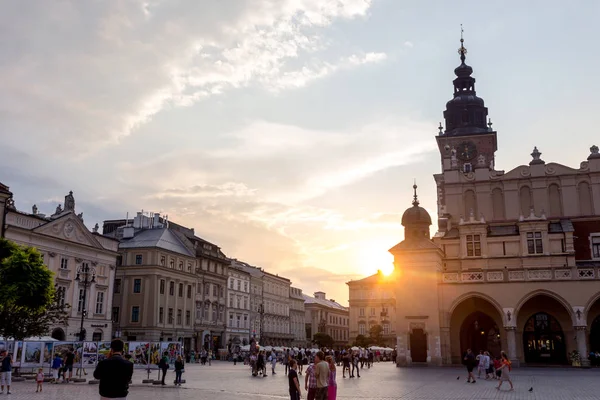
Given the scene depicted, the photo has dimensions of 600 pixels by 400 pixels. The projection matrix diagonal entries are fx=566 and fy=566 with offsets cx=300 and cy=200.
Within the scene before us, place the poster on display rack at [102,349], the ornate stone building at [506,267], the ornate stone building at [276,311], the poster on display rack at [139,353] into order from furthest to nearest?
the ornate stone building at [276,311], the ornate stone building at [506,267], the poster on display rack at [102,349], the poster on display rack at [139,353]

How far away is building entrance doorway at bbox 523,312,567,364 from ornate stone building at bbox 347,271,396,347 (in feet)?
194

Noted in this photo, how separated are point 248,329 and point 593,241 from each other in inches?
2190

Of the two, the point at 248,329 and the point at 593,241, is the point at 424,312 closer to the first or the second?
the point at 593,241

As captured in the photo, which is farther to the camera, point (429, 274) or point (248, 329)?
point (248, 329)

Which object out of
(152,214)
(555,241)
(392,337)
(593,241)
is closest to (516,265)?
(555,241)

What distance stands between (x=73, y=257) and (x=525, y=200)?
43746mm

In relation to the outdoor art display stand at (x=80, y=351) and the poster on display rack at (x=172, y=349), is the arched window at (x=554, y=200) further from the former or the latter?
the outdoor art display stand at (x=80, y=351)

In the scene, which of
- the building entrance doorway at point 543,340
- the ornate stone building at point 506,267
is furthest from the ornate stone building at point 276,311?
the building entrance doorway at point 543,340

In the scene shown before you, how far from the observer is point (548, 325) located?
45.8 m

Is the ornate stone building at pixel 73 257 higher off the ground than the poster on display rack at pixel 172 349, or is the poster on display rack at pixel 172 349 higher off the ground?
the ornate stone building at pixel 73 257

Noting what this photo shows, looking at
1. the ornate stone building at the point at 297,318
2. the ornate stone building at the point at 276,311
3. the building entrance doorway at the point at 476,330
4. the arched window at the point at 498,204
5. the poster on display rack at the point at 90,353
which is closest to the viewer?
the poster on display rack at the point at 90,353

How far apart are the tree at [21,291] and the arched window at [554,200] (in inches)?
1671

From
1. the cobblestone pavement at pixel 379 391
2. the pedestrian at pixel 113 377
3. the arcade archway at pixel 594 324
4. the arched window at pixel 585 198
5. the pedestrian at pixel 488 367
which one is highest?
the arched window at pixel 585 198

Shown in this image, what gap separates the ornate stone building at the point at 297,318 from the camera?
11312 centimetres
